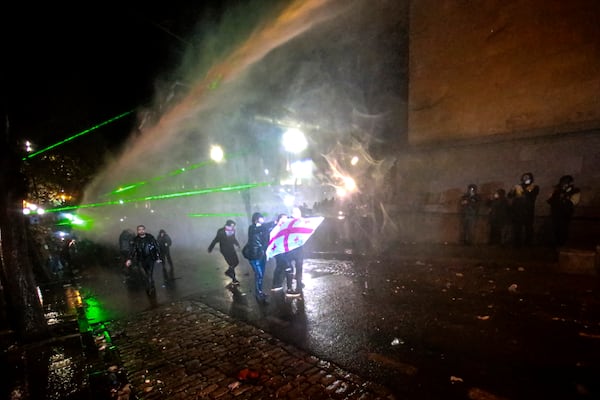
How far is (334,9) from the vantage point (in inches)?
515

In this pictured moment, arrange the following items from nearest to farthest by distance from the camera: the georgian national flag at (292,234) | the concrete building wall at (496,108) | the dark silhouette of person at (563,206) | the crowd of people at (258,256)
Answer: the georgian national flag at (292,234), the crowd of people at (258,256), the dark silhouette of person at (563,206), the concrete building wall at (496,108)

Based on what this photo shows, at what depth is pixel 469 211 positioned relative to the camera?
944cm

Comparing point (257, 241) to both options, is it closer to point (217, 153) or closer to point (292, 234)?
point (292, 234)

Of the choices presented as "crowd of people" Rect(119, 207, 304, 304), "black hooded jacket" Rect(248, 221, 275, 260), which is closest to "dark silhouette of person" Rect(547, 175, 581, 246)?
"crowd of people" Rect(119, 207, 304, 304)

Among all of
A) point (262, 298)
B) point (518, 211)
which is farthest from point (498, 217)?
point (262, 298)

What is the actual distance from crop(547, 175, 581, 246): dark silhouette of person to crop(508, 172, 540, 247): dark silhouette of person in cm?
50

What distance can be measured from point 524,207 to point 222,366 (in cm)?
875

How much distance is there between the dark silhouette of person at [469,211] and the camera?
30.7 feet

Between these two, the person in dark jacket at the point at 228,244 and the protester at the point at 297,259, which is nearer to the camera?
the protester at the point at 297,259

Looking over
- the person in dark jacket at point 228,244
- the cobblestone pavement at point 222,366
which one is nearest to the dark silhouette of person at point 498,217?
the cobblestone pavement at point 222,366

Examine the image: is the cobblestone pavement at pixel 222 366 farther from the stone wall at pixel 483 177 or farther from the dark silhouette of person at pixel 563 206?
the stone wall at pixel 483 177

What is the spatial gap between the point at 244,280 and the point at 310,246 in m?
3.59

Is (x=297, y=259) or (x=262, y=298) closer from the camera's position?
(x=262, y=298)

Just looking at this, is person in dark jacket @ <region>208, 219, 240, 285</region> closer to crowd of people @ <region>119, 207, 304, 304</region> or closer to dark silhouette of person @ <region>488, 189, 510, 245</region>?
crowd of people @ <region>119, 207, 304, 304</region>
